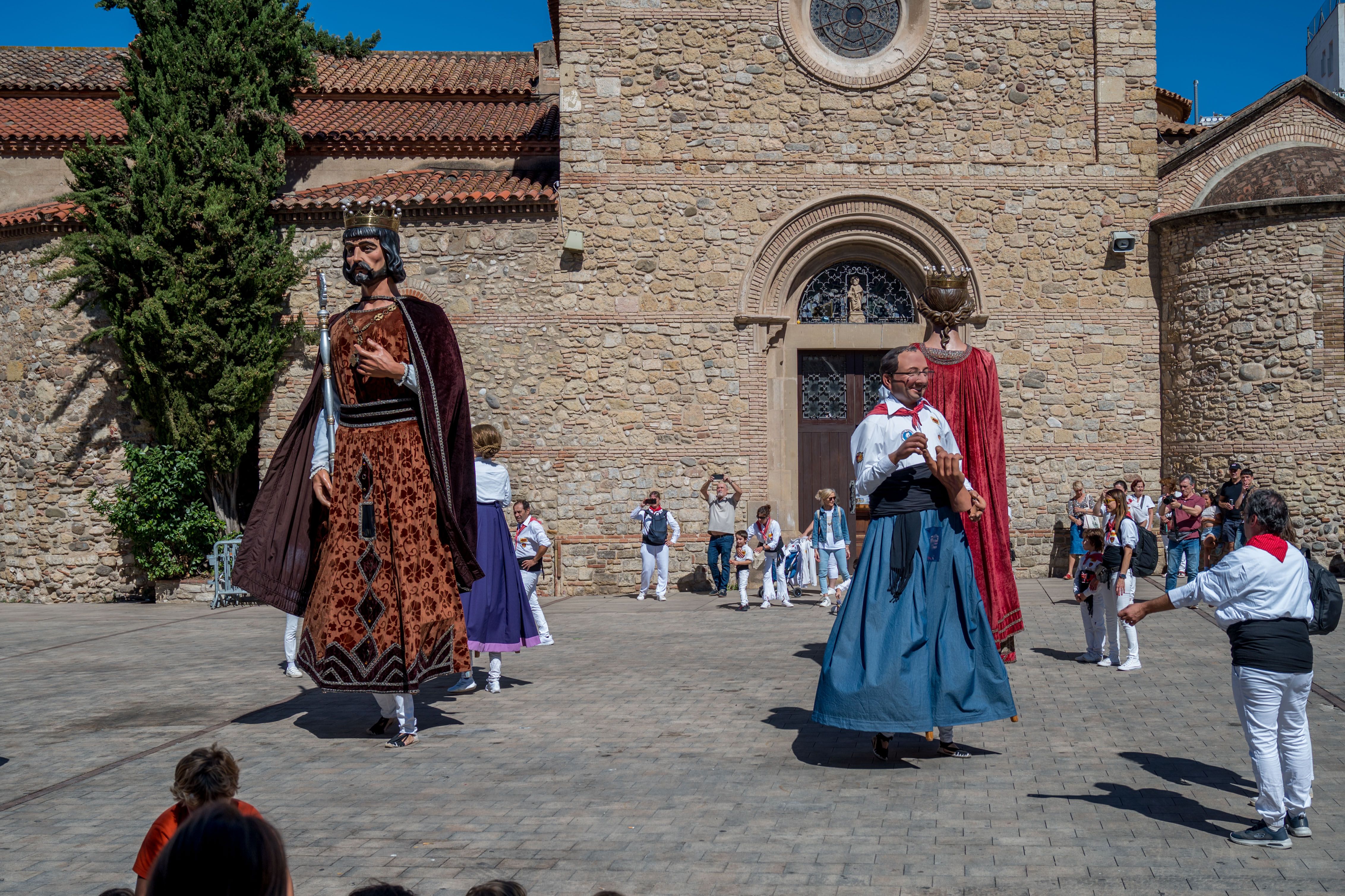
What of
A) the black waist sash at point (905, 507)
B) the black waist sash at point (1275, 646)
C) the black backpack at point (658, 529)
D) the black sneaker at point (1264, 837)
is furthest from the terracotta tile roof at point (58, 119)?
the black sneaker at point (1264, 837)

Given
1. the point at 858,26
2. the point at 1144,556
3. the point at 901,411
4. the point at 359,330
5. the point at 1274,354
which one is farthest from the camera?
the point at 858,26

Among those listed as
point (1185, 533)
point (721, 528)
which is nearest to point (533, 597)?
point (721, 528)

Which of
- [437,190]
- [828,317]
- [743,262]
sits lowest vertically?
[828,317]

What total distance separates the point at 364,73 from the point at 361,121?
9.74 ft

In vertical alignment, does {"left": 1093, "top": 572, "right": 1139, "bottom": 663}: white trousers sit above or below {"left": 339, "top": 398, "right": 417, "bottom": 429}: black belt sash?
below

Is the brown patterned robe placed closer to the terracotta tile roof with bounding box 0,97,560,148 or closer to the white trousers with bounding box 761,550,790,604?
the white trousers with bounding box 761,550,790,604

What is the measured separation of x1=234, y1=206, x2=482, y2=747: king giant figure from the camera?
22.1 ft

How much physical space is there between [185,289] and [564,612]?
691 centimetres

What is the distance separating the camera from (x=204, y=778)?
334 cm

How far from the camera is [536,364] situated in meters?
16.6

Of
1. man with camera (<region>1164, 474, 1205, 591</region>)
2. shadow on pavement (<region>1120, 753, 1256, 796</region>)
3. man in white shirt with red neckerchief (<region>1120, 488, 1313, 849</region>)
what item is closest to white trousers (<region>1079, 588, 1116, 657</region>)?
shadow on pavement (<region>1120, 753, 1256, 796</region>)

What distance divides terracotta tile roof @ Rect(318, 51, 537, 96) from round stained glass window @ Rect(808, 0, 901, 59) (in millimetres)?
5941

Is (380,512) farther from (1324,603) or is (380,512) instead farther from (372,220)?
(1324,603)

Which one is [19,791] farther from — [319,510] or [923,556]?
[923,556]
